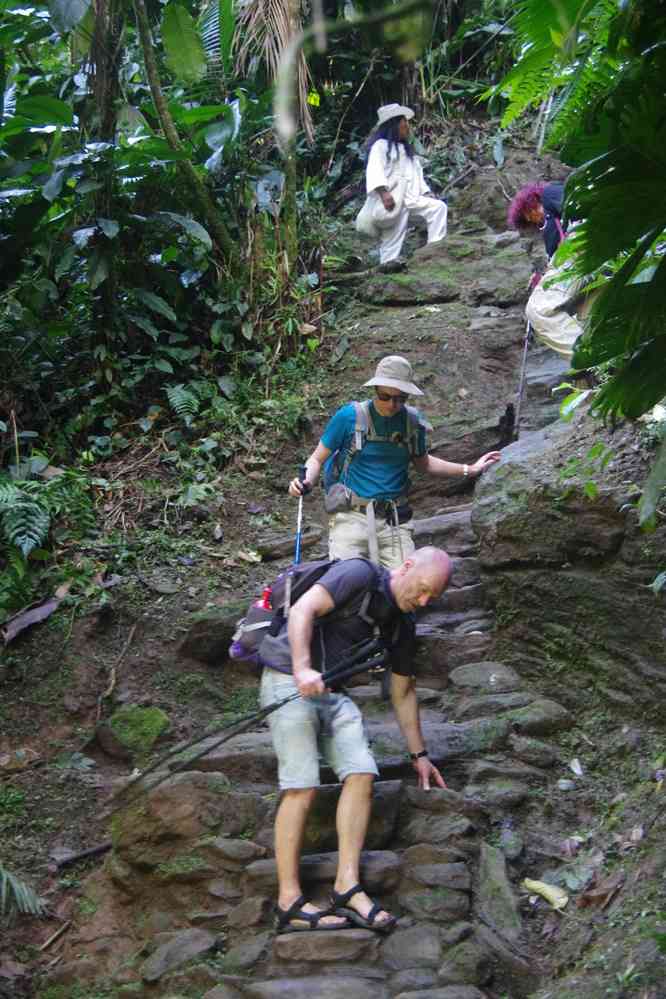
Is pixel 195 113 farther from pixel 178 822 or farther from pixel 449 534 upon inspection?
pixel 178 822

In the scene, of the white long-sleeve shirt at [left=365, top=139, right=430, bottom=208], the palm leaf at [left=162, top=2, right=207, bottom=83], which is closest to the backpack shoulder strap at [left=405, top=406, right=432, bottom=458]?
the palm leaf at [left=162, top=2, right=207, bottom=83]

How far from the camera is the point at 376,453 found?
5.50 meters

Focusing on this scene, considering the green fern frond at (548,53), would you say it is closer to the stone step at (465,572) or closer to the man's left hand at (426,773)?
the man's left hand at (426,773)

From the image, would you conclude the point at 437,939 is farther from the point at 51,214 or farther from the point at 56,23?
the point at 51,214

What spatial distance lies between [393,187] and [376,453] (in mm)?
6070

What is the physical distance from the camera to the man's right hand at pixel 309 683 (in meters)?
3.95

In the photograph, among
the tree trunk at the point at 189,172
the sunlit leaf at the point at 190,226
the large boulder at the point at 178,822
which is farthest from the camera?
the sunlit leaf at the point at 190,226

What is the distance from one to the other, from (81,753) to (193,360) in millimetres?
4095

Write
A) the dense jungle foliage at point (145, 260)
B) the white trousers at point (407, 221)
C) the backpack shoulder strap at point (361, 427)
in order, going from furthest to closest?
1. the white trousers at point (407, 221)
2. the dense jungle foliage at point (145, 260)
3. the backpack shoulder strap at point (361, 427)

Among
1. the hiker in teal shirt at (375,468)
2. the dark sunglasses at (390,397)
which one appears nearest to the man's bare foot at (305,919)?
the hiker in teal shirt at (375,468)

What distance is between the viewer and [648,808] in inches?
174

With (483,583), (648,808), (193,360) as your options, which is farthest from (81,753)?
(193,360)

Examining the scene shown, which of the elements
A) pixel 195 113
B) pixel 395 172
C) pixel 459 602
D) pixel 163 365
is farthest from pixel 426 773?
pixel 395 172

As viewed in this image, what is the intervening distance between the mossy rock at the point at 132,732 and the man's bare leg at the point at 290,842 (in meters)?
1.97
